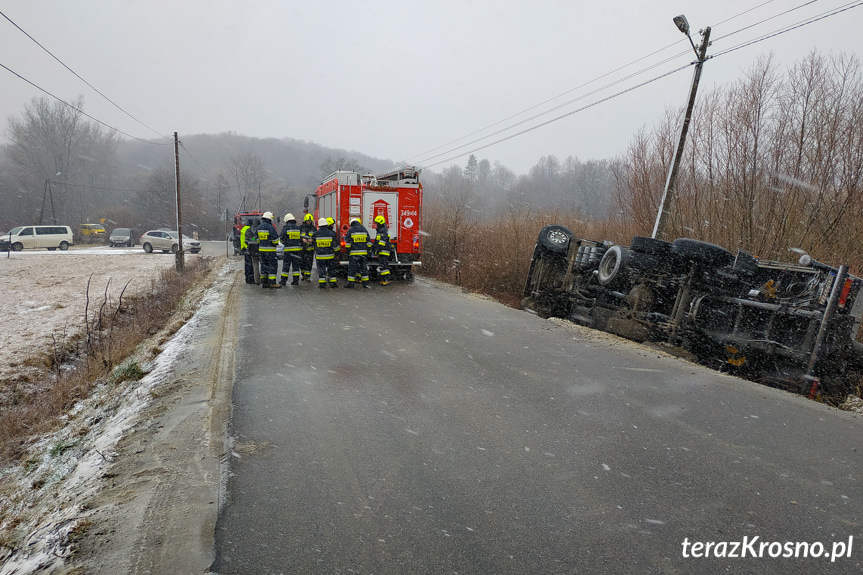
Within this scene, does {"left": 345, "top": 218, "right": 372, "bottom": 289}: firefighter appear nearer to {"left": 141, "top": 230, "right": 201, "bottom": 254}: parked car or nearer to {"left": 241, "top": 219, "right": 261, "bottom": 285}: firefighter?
{"left": 241, "top": 219, "right": 261, "bottom": 285}: firefighter

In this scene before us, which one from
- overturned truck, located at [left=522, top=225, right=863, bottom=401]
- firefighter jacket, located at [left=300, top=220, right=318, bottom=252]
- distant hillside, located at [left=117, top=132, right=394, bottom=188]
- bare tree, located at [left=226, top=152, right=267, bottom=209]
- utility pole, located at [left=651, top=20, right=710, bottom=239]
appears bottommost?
overturned truck, located at [left=522, top=225, right=863, bottom=401]

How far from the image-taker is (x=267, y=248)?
11.8m

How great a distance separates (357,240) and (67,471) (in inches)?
349

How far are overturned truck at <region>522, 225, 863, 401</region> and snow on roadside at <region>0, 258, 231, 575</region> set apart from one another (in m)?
6.71

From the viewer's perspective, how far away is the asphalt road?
8.17 ft

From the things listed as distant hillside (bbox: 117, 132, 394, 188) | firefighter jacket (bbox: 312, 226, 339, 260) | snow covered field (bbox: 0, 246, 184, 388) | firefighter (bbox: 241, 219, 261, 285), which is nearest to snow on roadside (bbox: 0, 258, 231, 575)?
snow covered field (bbox: 0, 246, 184, 388)

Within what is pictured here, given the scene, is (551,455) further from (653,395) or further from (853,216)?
(853,216)

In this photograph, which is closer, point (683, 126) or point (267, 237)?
point (683, 126)

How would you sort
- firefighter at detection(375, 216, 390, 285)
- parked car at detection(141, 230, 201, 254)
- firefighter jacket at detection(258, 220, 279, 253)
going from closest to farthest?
firefighter jacket at detection(258, 220, 279, 253), firefighter at detection(375, 216, 390, 285), parked car at detection(141, 230, 201, 254)

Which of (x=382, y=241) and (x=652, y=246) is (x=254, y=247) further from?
(x=652, y=246)

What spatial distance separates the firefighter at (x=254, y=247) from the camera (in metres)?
12.3

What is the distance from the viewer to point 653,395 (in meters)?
4.91

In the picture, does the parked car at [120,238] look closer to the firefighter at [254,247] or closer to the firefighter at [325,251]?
the firefighter at [254,247]

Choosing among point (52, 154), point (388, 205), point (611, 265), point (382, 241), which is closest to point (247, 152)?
point (52, 154)
